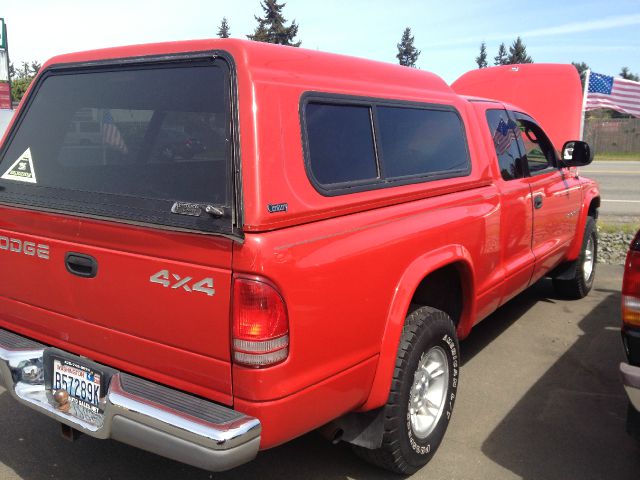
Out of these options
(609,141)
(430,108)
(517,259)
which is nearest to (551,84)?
(517,259)

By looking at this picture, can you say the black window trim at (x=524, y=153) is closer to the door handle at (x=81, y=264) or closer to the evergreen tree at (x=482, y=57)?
the door handle at (x=81, y=264)

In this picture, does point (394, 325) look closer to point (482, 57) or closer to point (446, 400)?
point (446, 400)

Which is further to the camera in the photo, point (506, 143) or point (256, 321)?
point (506, 143)

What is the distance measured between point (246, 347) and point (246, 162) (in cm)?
68

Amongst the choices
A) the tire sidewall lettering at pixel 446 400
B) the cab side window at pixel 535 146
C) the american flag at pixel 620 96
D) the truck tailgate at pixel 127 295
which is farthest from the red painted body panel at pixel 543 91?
the truck tailgate at pixel 127 295

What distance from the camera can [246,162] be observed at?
7.20 feet

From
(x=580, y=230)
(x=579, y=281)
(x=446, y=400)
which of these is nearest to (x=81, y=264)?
(x=446, y=400)

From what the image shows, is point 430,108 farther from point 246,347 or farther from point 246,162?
point 246,347

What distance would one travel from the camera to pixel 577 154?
5086mm

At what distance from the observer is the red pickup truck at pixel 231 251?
2168 mm

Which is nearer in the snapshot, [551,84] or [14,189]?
[14,189]

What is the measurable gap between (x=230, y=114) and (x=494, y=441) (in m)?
2.33

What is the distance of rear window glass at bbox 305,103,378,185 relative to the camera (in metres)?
2.48

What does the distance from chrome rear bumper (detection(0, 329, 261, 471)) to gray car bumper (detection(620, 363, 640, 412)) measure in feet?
5.30
